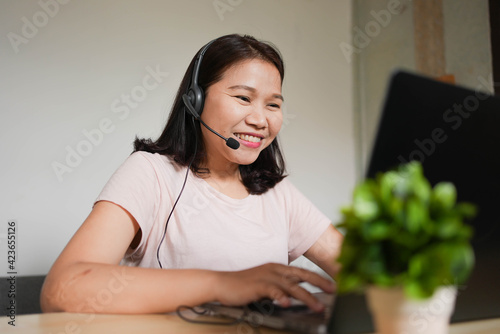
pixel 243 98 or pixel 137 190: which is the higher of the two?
pixel 243 98

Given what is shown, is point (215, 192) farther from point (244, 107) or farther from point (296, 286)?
point (296, 286)

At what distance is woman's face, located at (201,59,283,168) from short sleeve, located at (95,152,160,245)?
0.71ft

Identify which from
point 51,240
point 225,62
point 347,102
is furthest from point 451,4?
point 51,240

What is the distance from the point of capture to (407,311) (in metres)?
0.40

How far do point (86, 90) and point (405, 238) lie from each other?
5.62 ft

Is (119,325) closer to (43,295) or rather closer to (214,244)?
(43,295)

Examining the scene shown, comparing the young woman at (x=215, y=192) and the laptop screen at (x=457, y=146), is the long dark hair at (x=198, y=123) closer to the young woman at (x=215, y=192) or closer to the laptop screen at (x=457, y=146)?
the young woman at (x=215, y=192)

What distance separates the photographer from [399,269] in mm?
392

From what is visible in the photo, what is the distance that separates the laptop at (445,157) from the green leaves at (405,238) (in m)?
0.09

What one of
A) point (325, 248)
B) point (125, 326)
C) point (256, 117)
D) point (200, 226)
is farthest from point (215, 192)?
point (125, 326)

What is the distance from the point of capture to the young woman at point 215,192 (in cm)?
102

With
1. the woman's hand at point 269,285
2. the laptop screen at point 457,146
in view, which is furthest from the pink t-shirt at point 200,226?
the laptop screen at point 457,146

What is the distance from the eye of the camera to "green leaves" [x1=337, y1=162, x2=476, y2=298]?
1.22 feet

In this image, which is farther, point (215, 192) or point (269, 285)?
point (215, 192)
